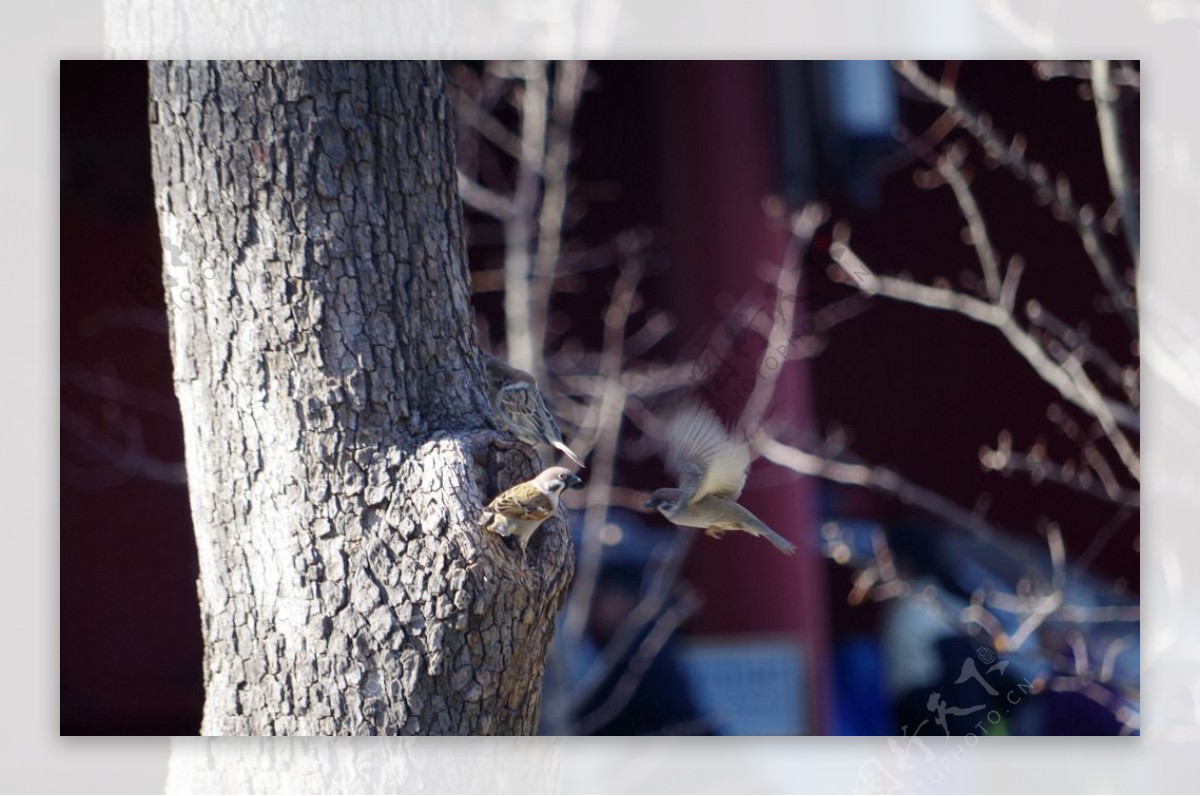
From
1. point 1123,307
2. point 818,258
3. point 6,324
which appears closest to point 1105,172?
point 1123,307

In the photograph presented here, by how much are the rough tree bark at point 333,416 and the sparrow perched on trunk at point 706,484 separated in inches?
15.9

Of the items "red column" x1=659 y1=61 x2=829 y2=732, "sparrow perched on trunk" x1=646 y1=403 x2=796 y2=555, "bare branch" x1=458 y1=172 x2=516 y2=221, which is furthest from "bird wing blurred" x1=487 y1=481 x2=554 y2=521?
"bare branch" x1=458 y1=172 x2=516 y2=221

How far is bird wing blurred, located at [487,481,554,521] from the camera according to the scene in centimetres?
188

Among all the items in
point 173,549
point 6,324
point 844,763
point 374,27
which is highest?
point 374,27

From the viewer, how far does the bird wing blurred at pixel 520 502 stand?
1.88 meters

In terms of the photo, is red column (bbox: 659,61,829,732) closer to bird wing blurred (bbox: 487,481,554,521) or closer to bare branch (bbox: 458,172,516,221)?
bare branch (bbox: 458,172,516,221)

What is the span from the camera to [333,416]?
1967 millimetres

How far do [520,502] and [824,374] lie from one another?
995 mm

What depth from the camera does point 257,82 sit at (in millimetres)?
2014

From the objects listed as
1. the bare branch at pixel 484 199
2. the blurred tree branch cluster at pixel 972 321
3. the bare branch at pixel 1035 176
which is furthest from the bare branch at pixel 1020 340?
the bare branch at pixel 484 199

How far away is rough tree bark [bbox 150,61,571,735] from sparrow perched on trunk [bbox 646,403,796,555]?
0.40 metres

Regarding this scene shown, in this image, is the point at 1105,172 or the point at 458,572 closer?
the point at 458,572

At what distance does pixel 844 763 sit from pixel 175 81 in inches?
68.8

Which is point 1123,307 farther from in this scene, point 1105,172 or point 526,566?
point 526,566
